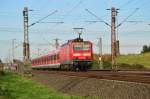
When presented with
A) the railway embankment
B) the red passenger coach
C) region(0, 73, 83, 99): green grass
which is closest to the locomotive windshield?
the red passenger coach

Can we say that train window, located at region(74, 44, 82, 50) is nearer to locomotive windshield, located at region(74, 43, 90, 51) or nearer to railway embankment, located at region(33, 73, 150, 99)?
locomotive windshield, located at region(74, 43, 90, 51)

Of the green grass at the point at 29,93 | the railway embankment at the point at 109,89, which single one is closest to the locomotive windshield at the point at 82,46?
the green grass at the point at 29,93

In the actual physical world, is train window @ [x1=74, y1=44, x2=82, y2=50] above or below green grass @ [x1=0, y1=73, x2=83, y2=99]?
above

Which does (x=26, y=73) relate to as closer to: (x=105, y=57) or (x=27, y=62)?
(x=27, y=62)

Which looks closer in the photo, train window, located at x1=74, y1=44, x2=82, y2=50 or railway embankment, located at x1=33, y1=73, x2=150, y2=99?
railway embankment, located at x1=33, y1=73, x2=150, y2=99

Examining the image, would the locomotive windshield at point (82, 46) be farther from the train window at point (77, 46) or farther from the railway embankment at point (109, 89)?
the railway embankment at point (109, 89)

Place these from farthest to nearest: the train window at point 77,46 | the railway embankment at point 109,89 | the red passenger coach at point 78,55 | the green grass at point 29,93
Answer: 1. the train window at point 77,46
2. the red passenger coach at point 78,55
3. the green grass at point 29,93
4. the railway embankment at point 109,89

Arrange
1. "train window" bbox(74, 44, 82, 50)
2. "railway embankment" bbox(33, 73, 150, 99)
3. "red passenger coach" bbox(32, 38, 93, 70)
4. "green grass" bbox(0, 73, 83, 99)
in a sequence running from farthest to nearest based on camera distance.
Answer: "train window" bbox(74, 44, 82, 50) → "red passenger coach" bbox(32, 38, 93, 70) → "green grass" bbox(0, 73, 83, 99) → "railway embankment" bbox(33, 73, 150, 99)

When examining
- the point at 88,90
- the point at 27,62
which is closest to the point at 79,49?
the point at 27,62

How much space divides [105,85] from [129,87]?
3233 mm

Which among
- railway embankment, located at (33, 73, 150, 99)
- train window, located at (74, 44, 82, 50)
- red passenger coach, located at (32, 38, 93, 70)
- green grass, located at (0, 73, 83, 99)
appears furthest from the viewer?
train window, located at (74, 44, 82, 50)

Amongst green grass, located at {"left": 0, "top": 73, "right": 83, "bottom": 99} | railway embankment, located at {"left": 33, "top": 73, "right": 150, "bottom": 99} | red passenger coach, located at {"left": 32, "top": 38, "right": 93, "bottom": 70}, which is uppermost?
red passenger coach, located at {"left": 32, "top": 38, "right": 93, "bottom": 70}

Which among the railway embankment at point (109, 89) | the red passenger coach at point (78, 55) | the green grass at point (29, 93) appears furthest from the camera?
the red passenger coach at point (78, 55)

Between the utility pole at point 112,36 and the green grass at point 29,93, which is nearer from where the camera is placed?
the green grass at point 29,93
